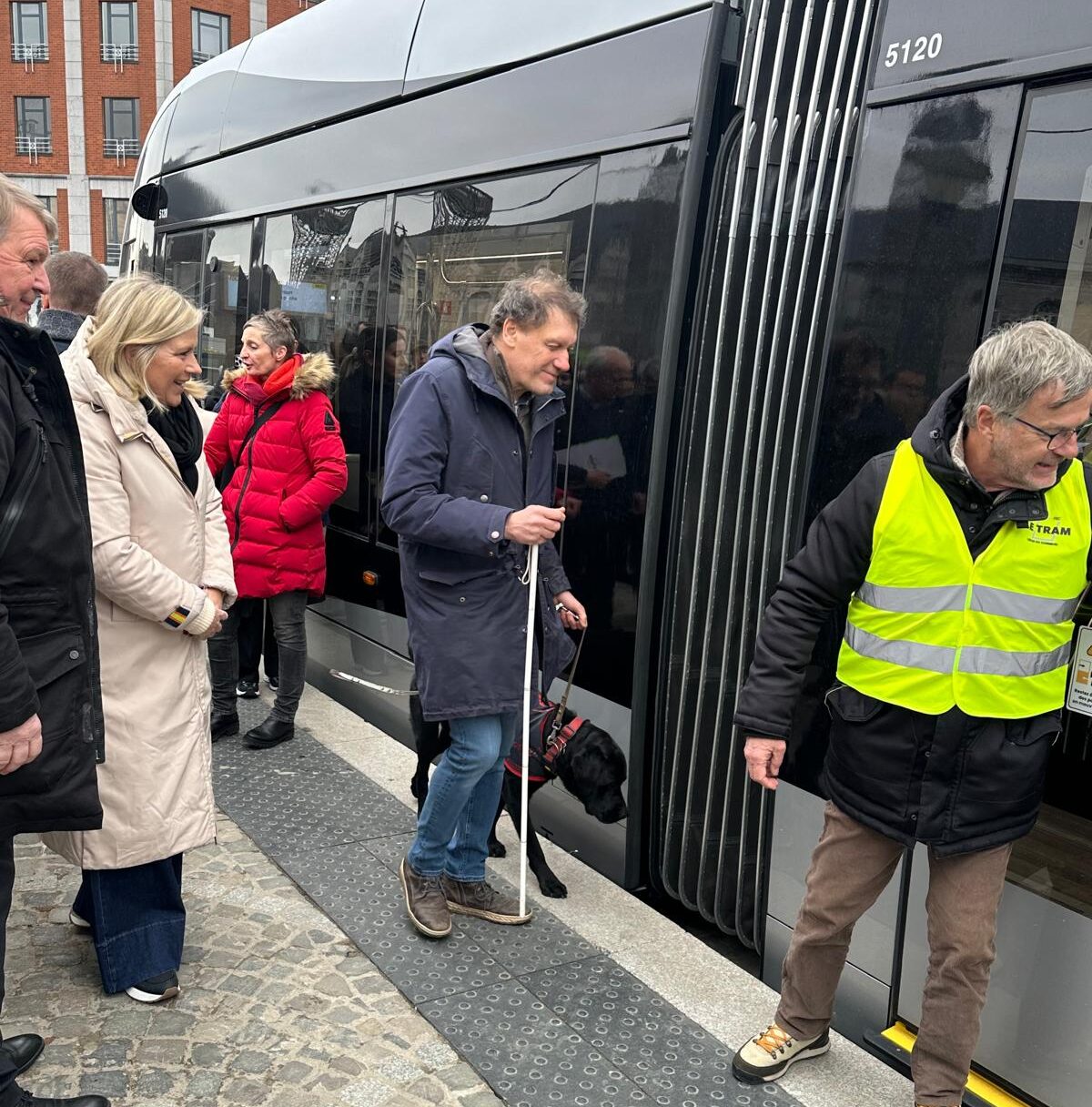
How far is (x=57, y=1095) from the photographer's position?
2.67 m

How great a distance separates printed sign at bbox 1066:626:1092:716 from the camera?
2.57 m

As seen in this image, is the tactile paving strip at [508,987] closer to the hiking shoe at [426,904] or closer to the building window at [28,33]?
the hiking shoe at [426,904]

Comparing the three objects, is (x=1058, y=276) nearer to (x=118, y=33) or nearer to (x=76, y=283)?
(x=76, y=283)

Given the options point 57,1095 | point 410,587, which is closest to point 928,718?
point 410,587

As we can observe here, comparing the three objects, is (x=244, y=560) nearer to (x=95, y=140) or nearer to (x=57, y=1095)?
(x=57, y=1095)

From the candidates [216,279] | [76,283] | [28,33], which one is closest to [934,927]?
[76,283]

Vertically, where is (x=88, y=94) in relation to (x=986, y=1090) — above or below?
above

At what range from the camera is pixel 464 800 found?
3477 millimetres

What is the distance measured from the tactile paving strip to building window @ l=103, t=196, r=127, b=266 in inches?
1690

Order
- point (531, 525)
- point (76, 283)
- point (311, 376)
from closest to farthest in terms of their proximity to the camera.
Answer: point (531, 525)
point (76, 283)
point (311, 376)

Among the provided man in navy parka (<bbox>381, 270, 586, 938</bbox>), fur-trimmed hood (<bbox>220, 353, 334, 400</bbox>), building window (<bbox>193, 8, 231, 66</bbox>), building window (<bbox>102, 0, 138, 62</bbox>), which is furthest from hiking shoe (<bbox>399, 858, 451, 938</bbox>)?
building window (<bbox>102, 0, 138, 62</bbox>)

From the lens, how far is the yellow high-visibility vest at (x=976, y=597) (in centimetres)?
245

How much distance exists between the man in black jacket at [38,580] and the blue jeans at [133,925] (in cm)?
48

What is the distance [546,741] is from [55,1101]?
1.75m
